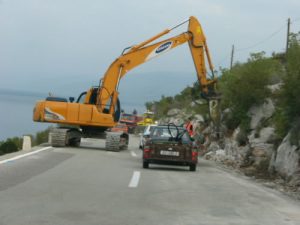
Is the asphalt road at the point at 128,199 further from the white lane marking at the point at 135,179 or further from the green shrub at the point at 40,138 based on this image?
the green shrub at the point at 40,138

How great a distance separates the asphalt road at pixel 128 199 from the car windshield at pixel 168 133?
2.33 m

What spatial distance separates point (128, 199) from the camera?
1164 centimetres

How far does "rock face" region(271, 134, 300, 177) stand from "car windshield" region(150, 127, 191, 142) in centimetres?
331

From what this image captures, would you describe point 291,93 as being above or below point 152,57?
below

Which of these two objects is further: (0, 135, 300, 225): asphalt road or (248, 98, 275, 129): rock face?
(248, 98, 275, 129): rock face

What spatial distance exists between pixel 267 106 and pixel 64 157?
12.1 meters

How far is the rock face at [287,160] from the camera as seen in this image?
19.0 m

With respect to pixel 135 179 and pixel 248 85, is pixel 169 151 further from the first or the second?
pixel 248 85

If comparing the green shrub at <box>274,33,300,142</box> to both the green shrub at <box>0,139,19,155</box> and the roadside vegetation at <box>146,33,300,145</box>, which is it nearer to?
the roadside vegetation at <box>146,33,300,145</box>

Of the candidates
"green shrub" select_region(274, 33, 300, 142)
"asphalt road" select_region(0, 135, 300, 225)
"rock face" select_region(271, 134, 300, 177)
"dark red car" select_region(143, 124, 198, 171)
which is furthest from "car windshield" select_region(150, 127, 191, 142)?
"green shrub" select_region(274, 33, 300, 142)

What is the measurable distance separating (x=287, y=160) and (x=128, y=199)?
9.60 meters

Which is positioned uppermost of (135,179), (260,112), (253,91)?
(253,91)

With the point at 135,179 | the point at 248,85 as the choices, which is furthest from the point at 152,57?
the point at 135,179

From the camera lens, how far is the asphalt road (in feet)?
31.0
